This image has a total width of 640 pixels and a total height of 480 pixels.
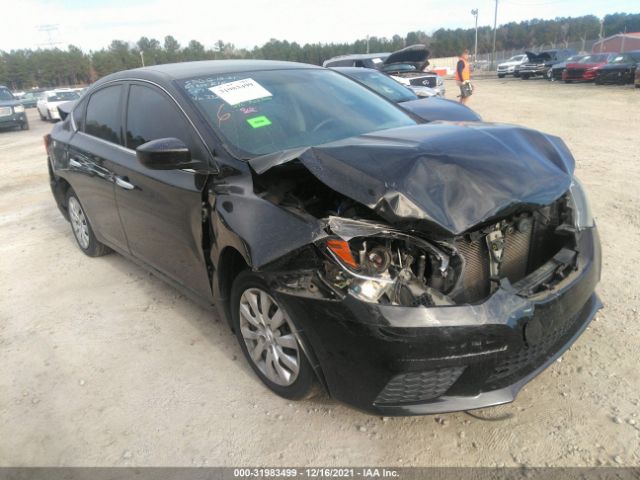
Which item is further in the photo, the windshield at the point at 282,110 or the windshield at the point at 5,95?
the windshield at the point at 5,95

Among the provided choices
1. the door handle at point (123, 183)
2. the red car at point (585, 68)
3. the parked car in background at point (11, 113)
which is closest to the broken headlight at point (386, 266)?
the door handle at point (123, 183)

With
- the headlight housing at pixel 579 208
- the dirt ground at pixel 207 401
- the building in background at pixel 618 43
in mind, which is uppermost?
the headlight housing at pixel 579 208

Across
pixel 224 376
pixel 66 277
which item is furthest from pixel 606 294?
pixel 66 277

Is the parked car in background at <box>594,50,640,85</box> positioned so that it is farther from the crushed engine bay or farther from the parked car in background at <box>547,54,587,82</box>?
the crushed engine bay

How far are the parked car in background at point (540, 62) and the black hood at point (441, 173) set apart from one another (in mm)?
32288

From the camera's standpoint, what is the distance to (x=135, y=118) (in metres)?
3.64

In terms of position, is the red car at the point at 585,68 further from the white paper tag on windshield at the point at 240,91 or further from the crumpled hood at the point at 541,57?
the white paper tag on windshield at the point at 240,91

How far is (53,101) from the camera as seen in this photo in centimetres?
2188

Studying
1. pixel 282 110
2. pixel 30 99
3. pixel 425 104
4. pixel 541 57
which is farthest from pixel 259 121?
pixel 30 99

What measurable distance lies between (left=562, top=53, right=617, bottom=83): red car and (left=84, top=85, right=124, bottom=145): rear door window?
25369 millimetres

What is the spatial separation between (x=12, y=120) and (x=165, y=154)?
64.9 feet

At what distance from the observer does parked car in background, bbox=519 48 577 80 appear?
102 ft

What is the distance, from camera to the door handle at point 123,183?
3.61 m

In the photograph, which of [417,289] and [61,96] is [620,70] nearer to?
[61,96]
